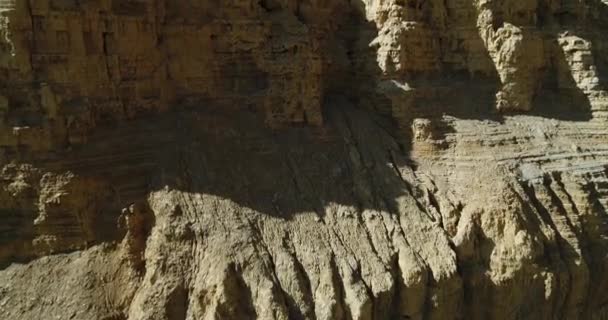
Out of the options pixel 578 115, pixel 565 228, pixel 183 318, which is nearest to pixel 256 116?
pixel 183 318

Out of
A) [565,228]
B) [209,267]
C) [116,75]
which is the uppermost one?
[116,75]

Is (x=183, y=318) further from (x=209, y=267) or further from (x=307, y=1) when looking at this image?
(x=307, y=1)

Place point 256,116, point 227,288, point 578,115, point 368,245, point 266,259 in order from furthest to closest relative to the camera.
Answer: point 578,115 → point 256,116 → point 368,245 → point 266,259 → point 227,288

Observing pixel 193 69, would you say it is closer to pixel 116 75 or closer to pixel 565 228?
pixel 116 75

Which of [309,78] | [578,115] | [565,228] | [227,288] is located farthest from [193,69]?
[578,115]

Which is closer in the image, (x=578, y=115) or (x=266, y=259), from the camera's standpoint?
(x=266, y=259)

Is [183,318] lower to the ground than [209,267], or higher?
lower

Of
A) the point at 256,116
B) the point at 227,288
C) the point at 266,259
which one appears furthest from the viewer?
the point at 256,116
